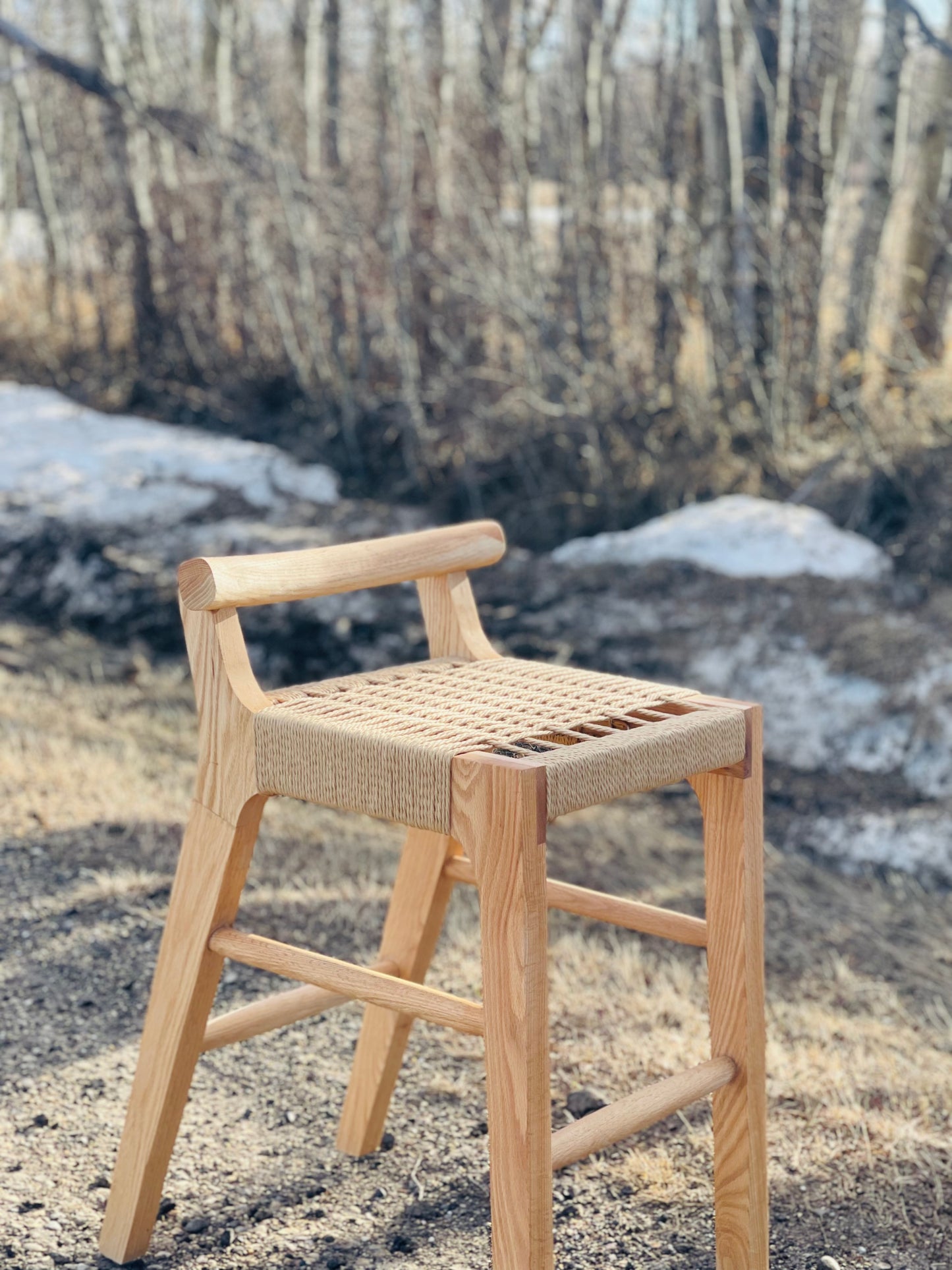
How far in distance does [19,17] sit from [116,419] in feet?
16.2

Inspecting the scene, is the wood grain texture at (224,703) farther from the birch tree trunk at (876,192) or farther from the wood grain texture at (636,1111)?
the birch tree trunk at (876,192)

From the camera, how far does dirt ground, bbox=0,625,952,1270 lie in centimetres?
189

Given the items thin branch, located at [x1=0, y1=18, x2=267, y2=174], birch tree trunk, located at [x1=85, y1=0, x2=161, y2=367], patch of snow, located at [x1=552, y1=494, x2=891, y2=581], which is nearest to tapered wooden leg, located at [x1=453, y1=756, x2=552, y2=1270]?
patch of snow, located at [x1=552, y1=494, x2=891, y2=581]

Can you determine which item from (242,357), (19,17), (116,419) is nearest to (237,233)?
(242,357)

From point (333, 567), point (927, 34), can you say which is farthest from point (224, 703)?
point (927, 34)

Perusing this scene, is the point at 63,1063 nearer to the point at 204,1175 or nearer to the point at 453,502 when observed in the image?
the point at 204,1175

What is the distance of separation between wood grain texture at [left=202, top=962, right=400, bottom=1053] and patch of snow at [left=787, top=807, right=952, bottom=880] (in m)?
2.12

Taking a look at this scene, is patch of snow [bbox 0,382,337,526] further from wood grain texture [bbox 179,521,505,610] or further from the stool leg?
the stool leg

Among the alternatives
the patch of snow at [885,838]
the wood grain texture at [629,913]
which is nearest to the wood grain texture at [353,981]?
Answer: the wood grain texture at [629,913]

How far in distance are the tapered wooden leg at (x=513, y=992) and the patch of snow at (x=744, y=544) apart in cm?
352

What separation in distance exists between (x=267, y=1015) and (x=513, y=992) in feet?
1.68

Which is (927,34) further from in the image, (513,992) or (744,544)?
(513,992)

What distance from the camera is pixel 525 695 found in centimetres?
167

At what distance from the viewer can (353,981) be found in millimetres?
1572
